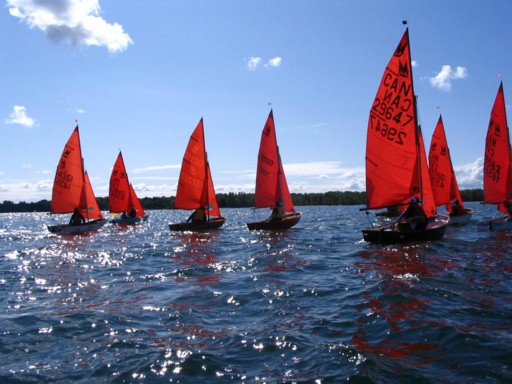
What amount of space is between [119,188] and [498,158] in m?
34.6

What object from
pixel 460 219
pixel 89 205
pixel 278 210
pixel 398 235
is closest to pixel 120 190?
pixel 89 205

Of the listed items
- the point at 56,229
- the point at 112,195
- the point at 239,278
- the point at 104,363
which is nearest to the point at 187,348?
the point at 104,363

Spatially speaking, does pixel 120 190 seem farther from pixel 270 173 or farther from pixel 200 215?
pixel 270 173

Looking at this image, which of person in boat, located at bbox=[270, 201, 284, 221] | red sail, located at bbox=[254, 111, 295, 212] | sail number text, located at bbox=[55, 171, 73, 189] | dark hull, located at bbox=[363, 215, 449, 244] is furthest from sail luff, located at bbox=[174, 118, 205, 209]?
dark hull, located at bbox=[363, 215, 449, 244]

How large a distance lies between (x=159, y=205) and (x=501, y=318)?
140m

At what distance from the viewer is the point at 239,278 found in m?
13.0

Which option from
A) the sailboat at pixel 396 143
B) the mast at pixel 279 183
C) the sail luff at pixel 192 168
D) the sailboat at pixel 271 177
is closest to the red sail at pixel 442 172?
the sailboat at pixel 271 177

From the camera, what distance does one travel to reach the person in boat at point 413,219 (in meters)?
18.2

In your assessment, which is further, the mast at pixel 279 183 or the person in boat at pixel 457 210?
the mast at pixel 279 183

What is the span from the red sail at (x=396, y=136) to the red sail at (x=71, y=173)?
21.8m

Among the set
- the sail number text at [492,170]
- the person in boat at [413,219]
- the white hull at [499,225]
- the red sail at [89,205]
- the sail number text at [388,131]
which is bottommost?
the white hull at [499,225]

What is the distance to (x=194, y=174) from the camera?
33.3 meters

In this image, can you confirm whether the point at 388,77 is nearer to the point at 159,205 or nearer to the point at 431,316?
the point at 431,316

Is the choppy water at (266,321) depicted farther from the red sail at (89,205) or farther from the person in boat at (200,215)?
the red sail at (89,205)
